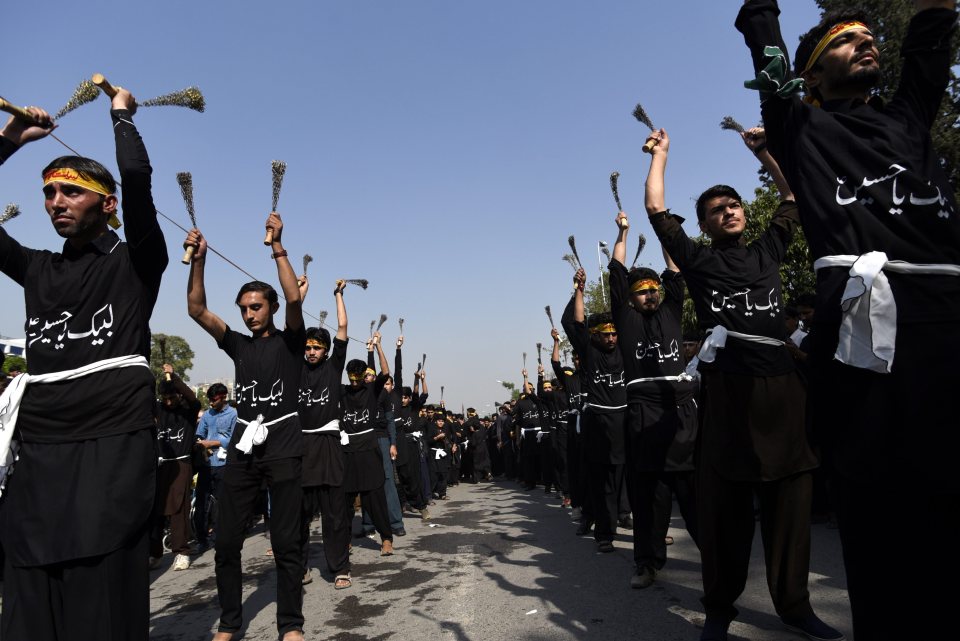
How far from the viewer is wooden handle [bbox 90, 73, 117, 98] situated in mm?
2773

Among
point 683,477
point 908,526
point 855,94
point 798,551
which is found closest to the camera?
point 908,526

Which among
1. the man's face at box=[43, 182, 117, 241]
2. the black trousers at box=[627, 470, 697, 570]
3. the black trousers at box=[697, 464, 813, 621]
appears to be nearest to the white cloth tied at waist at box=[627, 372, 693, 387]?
the black trousers at box=[627, 470, 697, 570]

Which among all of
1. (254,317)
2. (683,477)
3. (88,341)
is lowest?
(683,477)

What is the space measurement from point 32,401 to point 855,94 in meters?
3.17

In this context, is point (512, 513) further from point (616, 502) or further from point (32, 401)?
point (32, 401)

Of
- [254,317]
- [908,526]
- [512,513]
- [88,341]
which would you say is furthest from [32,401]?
[512,513]

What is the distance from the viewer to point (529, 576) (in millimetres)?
5746

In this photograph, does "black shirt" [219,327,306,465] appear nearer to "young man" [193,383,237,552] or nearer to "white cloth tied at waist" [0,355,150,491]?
"white cloth tied at waist" [0,355,150,491]

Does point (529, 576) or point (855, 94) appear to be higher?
point (855, 94)

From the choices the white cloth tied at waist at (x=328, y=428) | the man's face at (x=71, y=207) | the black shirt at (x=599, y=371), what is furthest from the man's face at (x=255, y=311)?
the black shirt at (x=599, y=371)

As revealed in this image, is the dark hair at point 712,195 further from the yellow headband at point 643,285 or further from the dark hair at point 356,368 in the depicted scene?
the dark hair at point 356,368

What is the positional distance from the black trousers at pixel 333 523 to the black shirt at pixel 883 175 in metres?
5.27

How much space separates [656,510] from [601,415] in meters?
2.03

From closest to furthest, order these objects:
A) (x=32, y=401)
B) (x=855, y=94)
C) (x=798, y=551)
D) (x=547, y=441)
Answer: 1. (x=855, y=94)
2. (x=32, y=401)
3. (x=798, y=551)
4. (x=547, y=441)
